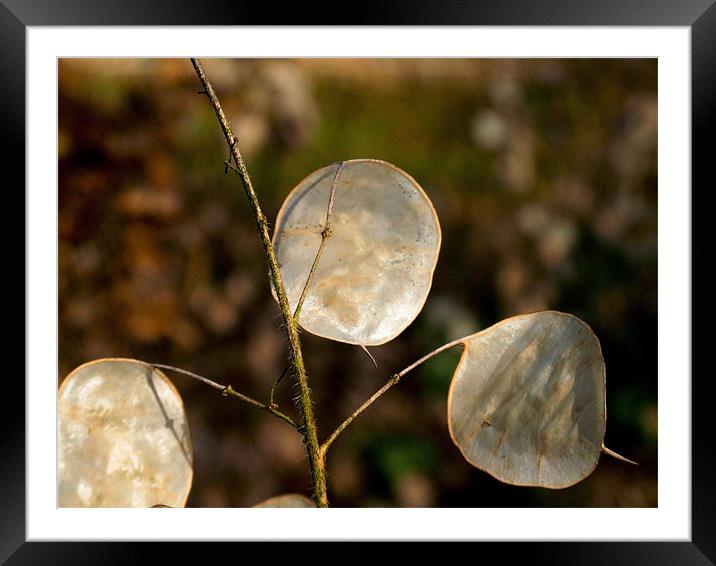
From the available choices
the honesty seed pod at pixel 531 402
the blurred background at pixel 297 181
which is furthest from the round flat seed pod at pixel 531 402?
the blurred background at pixel 297 181

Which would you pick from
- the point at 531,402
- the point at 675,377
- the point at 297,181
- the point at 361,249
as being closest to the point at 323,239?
the point at 361,249

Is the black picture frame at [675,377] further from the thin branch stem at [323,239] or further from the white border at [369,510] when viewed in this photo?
the thin branch stem at [323,239]

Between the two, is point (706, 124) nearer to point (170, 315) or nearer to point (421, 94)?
point (421, 94)

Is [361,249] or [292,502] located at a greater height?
[361,249]

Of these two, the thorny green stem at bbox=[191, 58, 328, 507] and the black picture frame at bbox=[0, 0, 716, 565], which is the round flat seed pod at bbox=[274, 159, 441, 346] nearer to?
the thorny green stem at bbox=[191, 58, 328, 507]

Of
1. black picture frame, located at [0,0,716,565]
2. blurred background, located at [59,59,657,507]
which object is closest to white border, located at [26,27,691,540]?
black picture frame, located at [0,0,716,565]

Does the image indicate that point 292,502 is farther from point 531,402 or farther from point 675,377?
point 675,377
